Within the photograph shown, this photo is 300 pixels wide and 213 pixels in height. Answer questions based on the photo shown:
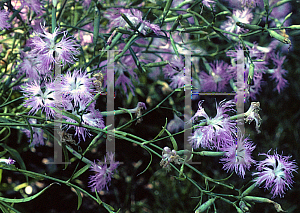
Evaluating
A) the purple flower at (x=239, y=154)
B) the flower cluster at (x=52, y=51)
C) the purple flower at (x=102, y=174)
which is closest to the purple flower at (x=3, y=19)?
the flower cluster at (x=52, y=51)

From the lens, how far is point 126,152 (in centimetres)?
75

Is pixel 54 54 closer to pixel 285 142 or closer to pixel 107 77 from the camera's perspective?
pixel 107 77

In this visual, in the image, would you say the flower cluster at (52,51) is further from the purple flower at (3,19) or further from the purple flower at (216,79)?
the purple flower at (216,79)

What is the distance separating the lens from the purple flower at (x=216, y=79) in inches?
23.2

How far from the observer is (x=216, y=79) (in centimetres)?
60

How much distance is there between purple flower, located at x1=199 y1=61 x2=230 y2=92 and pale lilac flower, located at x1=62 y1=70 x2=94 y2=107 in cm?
30

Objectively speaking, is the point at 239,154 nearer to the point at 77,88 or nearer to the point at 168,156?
the point at 168,156

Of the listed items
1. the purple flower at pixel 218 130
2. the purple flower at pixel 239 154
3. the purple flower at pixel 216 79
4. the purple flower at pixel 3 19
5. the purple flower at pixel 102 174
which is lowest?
the purple flower at pixel 102 174

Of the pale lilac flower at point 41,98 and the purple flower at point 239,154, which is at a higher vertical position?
the pale lilac flower at point 41,98

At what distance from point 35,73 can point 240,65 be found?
1.16 ft

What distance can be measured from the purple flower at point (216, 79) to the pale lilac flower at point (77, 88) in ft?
1.00

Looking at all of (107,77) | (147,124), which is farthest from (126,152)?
(107,77)

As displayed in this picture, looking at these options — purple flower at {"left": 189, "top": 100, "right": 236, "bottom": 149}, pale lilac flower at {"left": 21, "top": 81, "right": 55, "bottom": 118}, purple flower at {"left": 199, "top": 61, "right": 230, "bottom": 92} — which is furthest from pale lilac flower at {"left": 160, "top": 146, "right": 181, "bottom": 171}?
purple flower at {"left": 199, "top": 61, "right": 230, "bottom": 92}

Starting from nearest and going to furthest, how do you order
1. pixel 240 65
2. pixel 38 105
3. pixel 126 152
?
1. pixel 38 105
2. pixel 240 65
3. pixel 126 152
